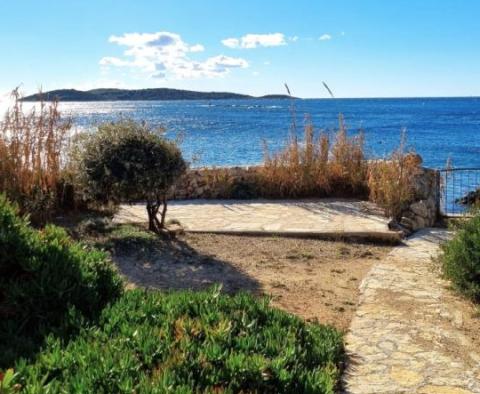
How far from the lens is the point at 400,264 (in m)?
6.09

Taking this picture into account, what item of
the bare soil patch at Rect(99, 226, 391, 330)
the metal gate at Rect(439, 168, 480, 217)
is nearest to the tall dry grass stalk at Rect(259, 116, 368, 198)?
the metal gate at Rect(439, 168, 480, 217)

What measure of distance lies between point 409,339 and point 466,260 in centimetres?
108

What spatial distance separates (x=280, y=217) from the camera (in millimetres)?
8250

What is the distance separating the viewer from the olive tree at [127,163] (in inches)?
255

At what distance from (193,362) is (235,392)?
23 cm

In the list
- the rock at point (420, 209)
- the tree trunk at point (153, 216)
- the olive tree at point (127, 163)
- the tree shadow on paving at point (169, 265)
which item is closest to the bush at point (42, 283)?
the tree shadow on paving at point (169, 265)

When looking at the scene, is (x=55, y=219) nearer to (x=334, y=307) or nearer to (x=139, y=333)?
(x=334, y=307)

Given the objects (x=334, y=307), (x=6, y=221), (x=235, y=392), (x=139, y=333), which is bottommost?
(x=334, y=307)

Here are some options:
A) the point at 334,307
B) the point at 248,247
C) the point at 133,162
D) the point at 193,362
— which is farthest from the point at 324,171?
the point at 193,362

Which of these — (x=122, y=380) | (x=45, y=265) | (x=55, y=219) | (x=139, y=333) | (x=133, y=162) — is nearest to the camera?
(x=122, y=380)

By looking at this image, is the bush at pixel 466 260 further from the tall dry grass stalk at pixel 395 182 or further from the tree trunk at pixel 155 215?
the tree trunk at pixel 155 215

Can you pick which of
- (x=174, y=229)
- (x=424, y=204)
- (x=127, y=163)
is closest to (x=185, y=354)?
(x=127, y=163)

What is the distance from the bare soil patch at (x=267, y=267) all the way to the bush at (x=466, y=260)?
2.87ft

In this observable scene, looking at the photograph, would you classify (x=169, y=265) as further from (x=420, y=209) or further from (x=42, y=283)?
(x=420, y=209)
